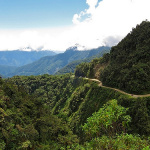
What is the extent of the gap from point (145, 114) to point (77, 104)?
66.1 metres

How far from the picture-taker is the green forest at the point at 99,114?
22.9m

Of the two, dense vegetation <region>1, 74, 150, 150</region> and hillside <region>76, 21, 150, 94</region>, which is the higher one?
hillside <region>76, 21, 150, 94</region>

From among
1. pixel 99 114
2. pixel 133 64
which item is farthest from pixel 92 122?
pixel 133 64

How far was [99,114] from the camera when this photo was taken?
81.5 feet

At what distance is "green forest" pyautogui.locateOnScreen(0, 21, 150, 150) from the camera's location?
22922 mm

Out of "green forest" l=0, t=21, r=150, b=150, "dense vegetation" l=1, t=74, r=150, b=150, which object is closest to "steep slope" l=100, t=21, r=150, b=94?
"green forest" l=0, t=21, r=150, b=150

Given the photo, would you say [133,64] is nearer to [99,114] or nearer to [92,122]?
[99,114]

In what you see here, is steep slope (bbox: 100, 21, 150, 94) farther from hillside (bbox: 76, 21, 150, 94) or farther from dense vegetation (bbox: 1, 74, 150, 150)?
dense vegetation (bbox: 1, 74, 150, 150)

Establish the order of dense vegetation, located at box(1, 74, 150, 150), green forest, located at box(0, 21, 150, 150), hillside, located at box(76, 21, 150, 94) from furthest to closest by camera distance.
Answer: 1. hillside, located at box(76, 21, 150, 94)
2. green forest, located at box(0, 21, 150, 150)
3. dense vegetation, located at box(1, 74, 150, 150)

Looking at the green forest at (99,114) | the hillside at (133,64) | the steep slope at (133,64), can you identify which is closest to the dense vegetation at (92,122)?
the green forest at (99,114)

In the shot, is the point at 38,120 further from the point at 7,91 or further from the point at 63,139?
the point at 7,91

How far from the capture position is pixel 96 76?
407 feet

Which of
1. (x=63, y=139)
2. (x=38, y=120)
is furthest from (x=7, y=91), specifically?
(x=63, y=139)

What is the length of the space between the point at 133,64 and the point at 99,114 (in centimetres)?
6534
